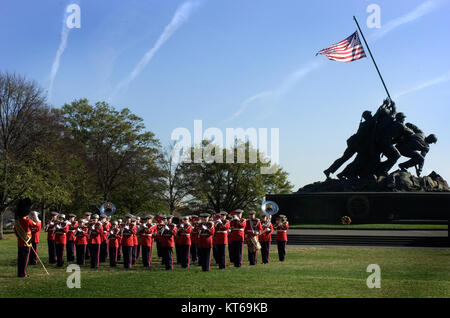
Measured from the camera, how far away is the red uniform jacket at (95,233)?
17.0 meters

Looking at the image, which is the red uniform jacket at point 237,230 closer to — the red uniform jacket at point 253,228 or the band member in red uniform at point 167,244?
the red uniform jacket at point 253,228

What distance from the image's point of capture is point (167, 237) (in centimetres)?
1584

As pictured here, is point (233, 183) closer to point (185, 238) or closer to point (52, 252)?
point (52, 252)

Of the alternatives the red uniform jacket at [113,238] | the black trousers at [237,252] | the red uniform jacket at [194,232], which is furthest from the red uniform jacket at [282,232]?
the red uniform jacket at [113,238]

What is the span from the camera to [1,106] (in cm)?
3631

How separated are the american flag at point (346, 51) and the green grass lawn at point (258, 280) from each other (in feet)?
49.9

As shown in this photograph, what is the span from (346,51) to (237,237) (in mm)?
18909

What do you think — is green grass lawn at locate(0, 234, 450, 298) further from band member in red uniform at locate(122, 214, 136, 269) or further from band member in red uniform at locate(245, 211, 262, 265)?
band member in red uniform at locate(245, 211, 262, 265)

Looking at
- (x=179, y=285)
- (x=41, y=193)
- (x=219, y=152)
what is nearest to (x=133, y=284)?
(x=179, y=285)

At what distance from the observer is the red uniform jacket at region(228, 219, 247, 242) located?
16.3m

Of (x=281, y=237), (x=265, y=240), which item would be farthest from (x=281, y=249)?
(x=265, y=240)

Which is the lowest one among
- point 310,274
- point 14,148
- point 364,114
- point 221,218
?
point 310,274

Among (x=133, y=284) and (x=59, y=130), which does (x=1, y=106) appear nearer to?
(x=59, y=130)
